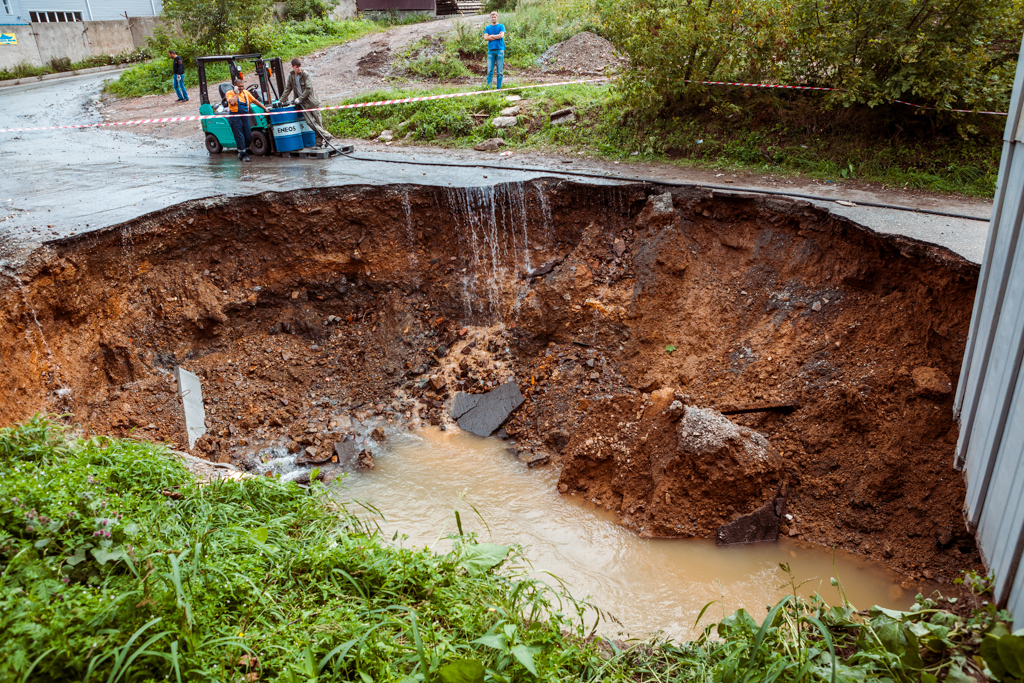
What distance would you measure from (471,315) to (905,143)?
6333 mm

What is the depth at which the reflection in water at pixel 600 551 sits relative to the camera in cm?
490

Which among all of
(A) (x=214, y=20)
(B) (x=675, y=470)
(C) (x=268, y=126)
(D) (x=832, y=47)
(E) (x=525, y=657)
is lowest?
(B) (x=675, y=470)

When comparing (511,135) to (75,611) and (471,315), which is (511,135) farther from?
(75,611)

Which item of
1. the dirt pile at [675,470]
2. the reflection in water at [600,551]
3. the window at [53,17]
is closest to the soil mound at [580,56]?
the dirt pile at [675,470]

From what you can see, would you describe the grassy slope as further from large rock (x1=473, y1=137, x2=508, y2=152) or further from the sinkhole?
the sinkhole

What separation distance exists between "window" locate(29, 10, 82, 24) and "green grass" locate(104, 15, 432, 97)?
6.57m

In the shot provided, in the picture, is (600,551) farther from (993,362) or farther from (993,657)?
(993,362)

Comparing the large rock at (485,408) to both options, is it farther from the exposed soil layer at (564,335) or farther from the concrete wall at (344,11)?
the concrete wall at (344,11)

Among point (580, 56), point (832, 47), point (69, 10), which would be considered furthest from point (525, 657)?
point (69, 10)

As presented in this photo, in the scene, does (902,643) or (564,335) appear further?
(564,335)

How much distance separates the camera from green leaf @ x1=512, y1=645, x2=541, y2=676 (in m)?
2.78

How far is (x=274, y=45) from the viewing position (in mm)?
18875

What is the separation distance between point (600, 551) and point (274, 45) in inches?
741

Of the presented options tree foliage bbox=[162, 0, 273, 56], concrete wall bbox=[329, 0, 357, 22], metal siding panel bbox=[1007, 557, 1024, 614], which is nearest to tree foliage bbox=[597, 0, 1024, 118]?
metal siding panel bbox=[1007, 557, 1024, 614]
